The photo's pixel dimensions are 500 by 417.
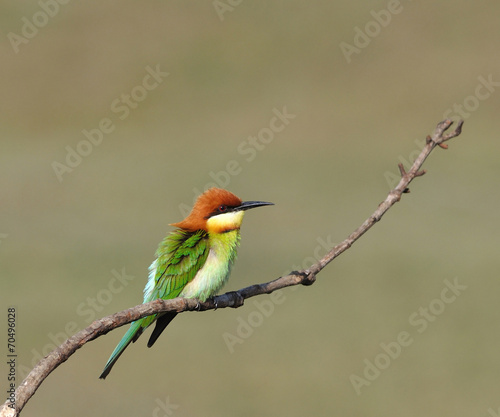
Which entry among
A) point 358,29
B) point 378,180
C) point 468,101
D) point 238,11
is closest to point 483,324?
point 378,180

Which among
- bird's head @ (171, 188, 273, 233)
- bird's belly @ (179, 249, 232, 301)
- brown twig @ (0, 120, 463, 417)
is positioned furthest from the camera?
bird's head @ (171, 188, 273, 233)

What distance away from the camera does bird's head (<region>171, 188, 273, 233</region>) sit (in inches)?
138

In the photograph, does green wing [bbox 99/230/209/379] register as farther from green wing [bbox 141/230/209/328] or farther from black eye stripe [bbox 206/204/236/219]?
black eye stripe [bbox 206/204/236/219]

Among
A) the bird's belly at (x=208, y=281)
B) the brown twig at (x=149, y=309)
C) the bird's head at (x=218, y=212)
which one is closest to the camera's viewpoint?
the brown twig at (x=149, y=309)

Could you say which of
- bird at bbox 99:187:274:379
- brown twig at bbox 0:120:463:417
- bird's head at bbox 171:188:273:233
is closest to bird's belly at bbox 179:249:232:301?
bird at bbox 99:187:274:379

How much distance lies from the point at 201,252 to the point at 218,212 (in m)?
0.18

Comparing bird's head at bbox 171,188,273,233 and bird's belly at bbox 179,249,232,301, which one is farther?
bird's head at bbox 171,188,273,233

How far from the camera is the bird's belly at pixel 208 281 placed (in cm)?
336

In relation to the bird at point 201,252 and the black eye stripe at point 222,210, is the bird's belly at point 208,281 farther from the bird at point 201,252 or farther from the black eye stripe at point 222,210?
the black eye stripe at point 222,210

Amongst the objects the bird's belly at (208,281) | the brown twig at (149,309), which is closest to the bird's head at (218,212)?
the bird's belly at (208,281)

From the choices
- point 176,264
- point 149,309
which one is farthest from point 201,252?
point 149,309

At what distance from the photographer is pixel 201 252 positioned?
3.43 meters

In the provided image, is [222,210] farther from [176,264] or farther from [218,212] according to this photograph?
[176,264]

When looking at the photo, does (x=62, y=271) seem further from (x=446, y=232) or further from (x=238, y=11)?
(x=238, y=11)
